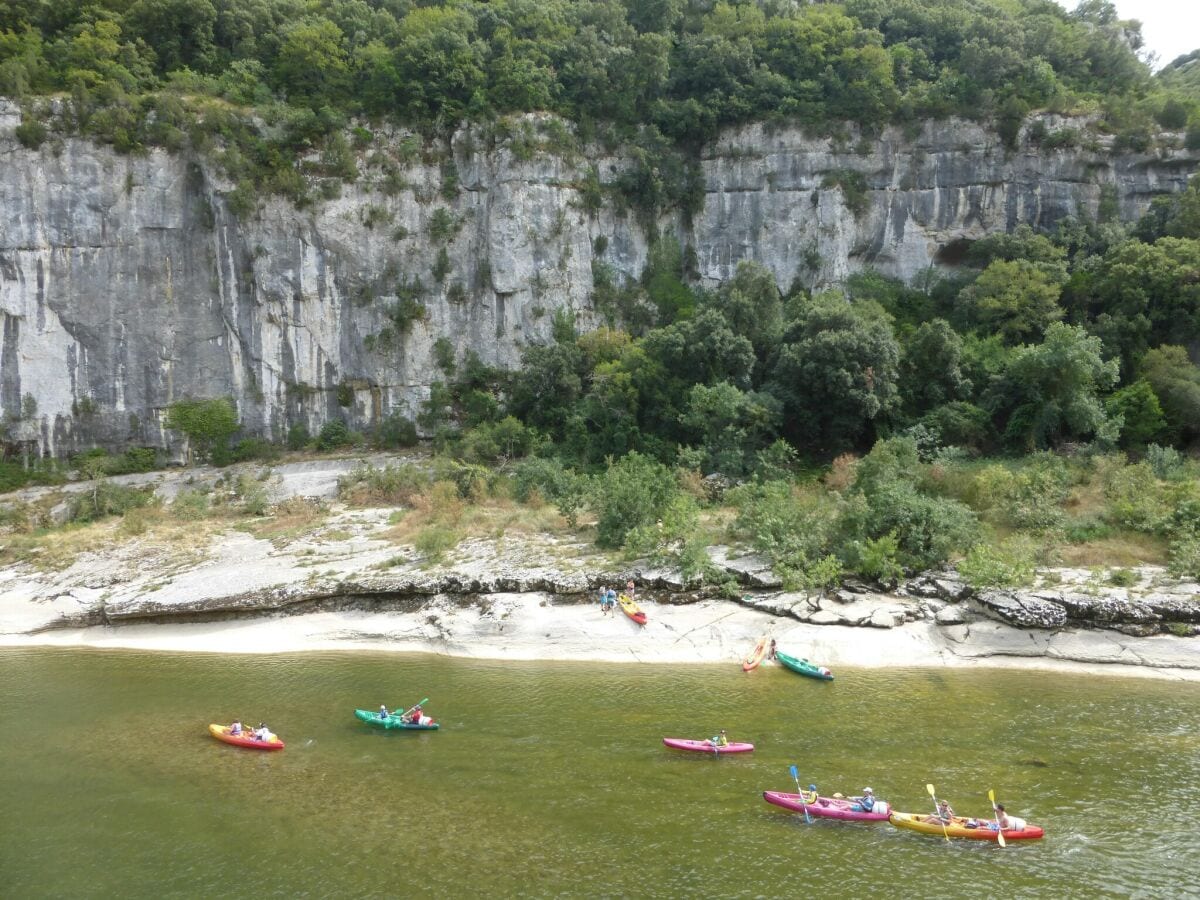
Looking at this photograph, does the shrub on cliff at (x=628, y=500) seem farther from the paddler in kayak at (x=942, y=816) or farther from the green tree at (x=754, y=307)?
the paddler in kayak at (x=942, y=816)

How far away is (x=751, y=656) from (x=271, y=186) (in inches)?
1528

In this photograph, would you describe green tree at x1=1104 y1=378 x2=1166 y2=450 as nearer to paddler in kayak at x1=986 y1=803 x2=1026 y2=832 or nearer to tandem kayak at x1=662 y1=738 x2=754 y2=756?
paddler in kayak at x1=986 y1=803 x2=1026 y2=832

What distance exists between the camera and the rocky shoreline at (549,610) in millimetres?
22109

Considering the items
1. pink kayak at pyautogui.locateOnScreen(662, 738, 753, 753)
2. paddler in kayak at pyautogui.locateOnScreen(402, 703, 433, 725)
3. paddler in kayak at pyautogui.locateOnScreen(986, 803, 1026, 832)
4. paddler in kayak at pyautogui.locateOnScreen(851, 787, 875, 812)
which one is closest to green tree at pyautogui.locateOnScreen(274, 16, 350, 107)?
paddler in kayak at pyautogui.locateOnScreen(402, 703, 433, 725)

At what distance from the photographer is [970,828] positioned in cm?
1353

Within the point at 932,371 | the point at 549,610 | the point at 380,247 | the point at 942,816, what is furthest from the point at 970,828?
the point at 380,247

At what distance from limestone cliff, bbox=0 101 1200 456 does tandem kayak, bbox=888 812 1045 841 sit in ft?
123

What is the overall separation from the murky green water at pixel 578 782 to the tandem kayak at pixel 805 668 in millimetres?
481

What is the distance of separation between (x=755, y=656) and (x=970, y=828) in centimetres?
889

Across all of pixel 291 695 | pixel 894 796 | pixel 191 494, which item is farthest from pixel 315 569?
pixel 894 796

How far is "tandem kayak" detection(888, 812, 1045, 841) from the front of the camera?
1347 cm

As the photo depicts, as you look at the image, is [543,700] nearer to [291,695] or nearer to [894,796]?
[291,695]

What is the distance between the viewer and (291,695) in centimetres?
2091

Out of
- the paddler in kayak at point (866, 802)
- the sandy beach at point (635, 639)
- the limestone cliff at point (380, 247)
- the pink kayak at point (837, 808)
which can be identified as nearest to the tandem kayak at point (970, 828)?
the pink kayak at point (837, 808)
